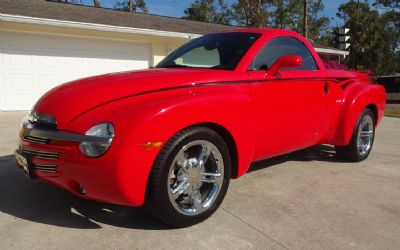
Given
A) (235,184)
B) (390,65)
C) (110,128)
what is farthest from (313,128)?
(390,65)

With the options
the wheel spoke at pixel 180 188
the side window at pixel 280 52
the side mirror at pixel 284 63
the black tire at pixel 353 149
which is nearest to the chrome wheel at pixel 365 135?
the black tire at pixel 353 149

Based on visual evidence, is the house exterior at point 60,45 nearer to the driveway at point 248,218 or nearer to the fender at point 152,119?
the driveway at point 248,218

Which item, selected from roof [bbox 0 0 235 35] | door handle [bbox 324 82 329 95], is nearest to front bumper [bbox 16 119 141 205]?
door handle [bbox 324 82 329 95]

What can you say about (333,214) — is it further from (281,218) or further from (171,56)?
(171,56)

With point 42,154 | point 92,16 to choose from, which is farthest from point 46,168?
point 92,16

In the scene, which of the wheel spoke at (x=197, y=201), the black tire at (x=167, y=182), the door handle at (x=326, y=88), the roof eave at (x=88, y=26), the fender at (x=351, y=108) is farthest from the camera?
the roof eave at (x=88, y=26)

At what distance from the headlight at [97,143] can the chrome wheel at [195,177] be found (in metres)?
0.54

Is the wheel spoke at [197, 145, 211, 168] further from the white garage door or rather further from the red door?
the white garage door

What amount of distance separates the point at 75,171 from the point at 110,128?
1.31ft

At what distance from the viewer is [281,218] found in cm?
353

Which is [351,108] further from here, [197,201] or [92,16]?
[92,16]

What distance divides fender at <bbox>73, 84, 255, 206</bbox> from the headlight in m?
0.06

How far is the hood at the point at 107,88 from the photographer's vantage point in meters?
3.21

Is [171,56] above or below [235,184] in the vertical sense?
above
